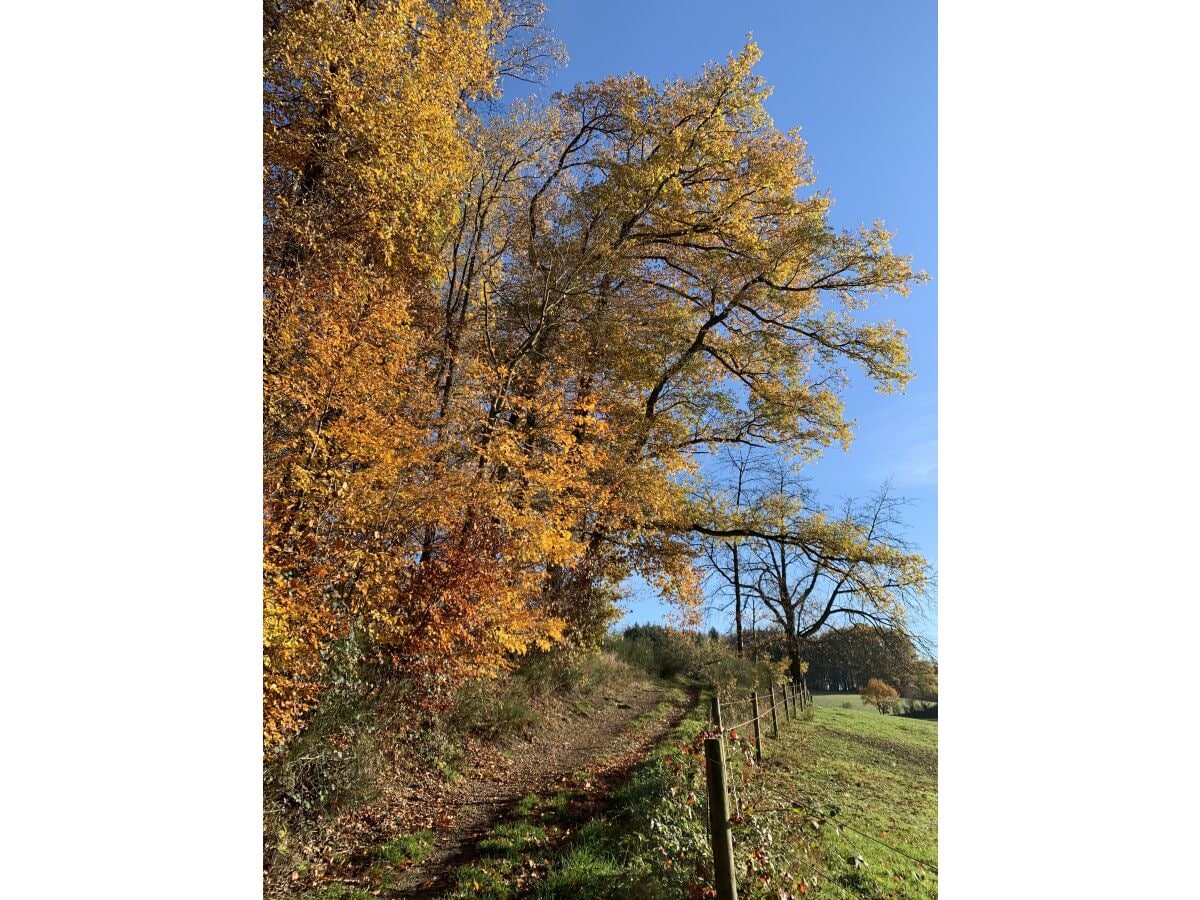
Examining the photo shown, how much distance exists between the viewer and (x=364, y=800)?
132 inches

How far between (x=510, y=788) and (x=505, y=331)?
4.44 m

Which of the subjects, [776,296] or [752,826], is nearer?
[752,826]

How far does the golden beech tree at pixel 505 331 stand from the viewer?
3881 mm

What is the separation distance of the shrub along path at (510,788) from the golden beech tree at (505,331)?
0.80 m

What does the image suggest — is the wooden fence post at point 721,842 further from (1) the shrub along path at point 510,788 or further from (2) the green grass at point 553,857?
(1) the shrub along path at point 510,788

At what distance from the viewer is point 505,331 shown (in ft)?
21.4

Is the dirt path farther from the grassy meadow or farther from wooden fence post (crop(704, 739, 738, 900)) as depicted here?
wooden fence post (crop(704, 739, 738, 900))

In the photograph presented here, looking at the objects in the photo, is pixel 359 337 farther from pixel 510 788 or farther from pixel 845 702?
pixel 845 702

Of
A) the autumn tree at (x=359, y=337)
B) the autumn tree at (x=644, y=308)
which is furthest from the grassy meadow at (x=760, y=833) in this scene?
the autumn tree at (x=644, y=308)

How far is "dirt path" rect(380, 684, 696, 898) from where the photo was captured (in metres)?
2.96

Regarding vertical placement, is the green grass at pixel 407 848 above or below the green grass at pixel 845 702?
below
